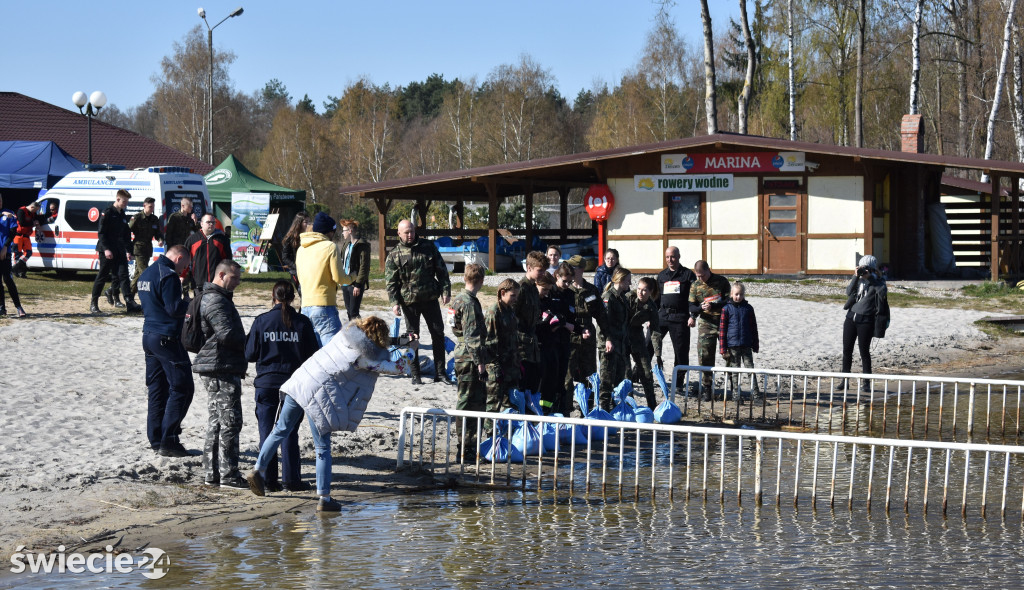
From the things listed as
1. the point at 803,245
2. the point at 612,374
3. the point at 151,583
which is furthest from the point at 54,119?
A: the point at 151,583

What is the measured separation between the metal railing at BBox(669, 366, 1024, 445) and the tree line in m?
21.7

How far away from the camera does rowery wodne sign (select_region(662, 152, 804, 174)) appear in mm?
25250

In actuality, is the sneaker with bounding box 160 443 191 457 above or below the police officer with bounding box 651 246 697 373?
below

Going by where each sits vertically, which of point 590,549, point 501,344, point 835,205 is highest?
point 835,205

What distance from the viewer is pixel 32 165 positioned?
27.8 m

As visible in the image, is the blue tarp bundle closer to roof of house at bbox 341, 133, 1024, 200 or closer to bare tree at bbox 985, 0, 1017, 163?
roof of house at bbox 341, 133, 1024, 200

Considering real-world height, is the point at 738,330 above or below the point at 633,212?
below

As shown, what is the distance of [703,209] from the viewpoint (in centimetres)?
2611

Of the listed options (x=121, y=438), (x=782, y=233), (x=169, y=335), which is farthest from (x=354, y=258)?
(x=782, y=233)

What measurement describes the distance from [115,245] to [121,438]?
7409mm

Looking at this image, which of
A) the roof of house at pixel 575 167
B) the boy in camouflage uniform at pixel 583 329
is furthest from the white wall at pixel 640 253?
the boy in camouflage uniform at pixel 583 329

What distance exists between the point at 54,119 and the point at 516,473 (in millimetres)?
34254

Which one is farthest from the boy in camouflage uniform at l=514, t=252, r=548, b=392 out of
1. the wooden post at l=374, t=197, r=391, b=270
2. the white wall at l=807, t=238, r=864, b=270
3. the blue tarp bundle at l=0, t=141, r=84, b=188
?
the blue tarp bundle at l=0, t=141, r=84, b=188

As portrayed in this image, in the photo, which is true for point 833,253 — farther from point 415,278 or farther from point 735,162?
point 415,278
